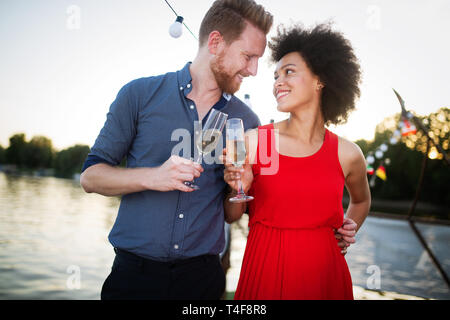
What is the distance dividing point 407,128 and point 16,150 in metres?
86.0

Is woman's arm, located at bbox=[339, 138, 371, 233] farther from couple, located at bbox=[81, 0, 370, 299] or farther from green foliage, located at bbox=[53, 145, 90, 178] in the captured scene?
green foliage, located at bbox=[53, 145, 90, 178]

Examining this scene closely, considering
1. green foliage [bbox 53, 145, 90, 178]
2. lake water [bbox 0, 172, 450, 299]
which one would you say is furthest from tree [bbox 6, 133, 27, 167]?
lake water [bbox 0, 172, 450, 299]

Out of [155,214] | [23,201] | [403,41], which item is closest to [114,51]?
[403,41]

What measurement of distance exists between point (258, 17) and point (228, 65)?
41 cm

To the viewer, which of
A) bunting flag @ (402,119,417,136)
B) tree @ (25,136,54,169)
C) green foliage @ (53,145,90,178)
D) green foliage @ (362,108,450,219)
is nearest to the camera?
bunting flag @ (402,119,417,136)

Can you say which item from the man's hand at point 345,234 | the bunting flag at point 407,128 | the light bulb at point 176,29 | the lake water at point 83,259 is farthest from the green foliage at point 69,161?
the man's hand at point 345,234

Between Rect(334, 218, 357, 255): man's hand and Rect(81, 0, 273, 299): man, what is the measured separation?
0.78 meters

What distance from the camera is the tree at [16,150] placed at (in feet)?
247

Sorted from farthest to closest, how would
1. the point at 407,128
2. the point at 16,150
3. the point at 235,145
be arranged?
the point at 16,150
the point at 407,128
the point at 235,145

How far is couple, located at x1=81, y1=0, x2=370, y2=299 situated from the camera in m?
1.84

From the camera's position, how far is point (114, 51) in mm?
9109

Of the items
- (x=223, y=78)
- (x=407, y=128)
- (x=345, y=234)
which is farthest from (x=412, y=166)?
Result: (x=223, y=78)

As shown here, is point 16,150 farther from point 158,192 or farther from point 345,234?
point 345,234

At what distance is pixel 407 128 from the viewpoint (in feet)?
28.1
